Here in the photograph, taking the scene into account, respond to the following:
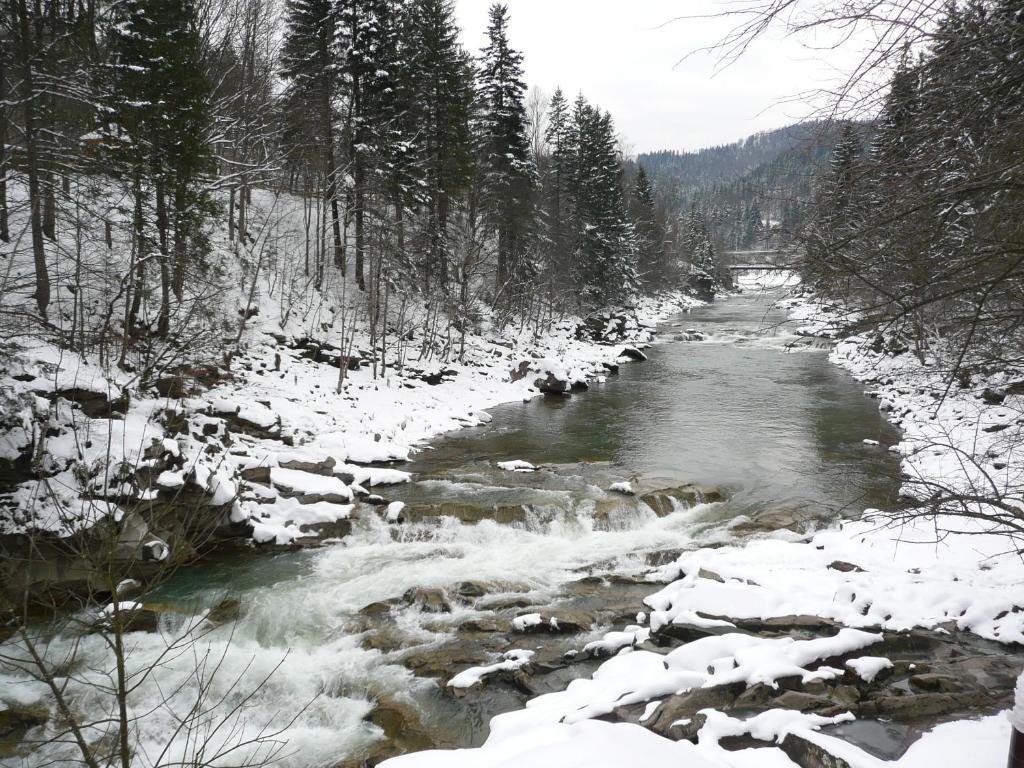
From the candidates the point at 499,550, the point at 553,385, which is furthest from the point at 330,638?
the point at 553,385

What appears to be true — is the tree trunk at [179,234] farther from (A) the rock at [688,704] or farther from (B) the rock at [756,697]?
(B) the rock at [756,697]

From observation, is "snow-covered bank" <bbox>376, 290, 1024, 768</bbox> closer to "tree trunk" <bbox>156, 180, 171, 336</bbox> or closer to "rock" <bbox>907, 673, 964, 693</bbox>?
"rock" <bbox>907, 673, 964, 693</bbox>

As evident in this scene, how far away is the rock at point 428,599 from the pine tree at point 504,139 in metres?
21.8

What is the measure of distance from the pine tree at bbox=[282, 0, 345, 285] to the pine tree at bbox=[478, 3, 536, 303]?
7.69 metres

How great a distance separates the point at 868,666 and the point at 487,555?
5844 millimetres

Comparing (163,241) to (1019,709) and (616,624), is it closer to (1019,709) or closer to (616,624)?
(616,624)

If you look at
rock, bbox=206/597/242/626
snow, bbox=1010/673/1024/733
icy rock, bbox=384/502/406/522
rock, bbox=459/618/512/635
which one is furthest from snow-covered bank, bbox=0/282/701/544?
snow, bbox=1010/673/1024/733

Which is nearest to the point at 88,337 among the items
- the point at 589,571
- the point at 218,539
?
the point at 218,539

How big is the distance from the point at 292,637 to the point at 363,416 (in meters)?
10.1

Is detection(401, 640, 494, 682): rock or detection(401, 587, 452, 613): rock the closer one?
detection(401, 640, 494, 682): rock

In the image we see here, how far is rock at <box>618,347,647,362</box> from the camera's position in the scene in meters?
32.0

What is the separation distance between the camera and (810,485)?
42.0 ft

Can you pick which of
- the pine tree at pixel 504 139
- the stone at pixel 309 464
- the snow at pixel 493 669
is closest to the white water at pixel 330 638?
the snow at pixel 493 669

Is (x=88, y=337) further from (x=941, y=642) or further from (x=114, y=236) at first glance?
(x=941, y=642)
